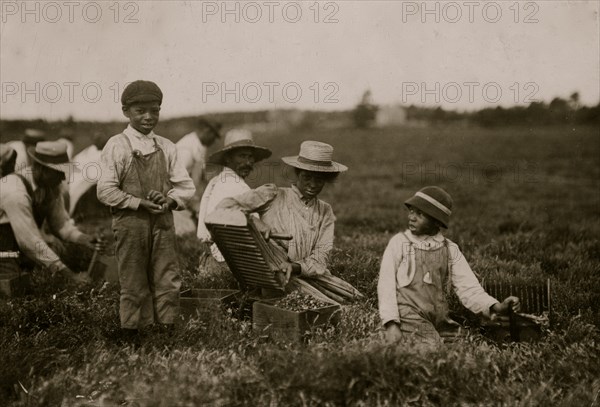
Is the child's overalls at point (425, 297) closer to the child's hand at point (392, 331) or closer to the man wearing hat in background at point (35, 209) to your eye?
the child's hand at point (392, 331)

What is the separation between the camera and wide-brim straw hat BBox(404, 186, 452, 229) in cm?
506

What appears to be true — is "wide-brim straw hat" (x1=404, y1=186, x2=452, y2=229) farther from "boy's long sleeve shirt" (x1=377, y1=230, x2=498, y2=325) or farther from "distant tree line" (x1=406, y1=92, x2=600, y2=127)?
"distant tree line" (x1=406, y1=92, x2=600, y2=127)

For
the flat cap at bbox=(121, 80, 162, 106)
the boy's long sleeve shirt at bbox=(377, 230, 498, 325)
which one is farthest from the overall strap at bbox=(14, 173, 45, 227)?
the boy's long sleeve shirt at bbox=(377, 230, 498, 325)

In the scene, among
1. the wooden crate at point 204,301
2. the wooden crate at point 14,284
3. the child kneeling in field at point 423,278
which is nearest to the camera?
the child kneeling in field at point 423,278

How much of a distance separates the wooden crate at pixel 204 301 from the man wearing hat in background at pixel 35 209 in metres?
1.84

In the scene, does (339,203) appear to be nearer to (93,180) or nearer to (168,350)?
(93,180)

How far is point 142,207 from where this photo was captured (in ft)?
17.2

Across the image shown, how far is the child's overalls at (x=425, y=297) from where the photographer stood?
199 inches

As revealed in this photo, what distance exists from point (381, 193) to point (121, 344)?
427 inches

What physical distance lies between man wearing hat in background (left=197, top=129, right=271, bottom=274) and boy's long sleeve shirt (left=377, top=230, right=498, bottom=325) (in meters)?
2.49

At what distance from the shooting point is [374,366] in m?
4.20

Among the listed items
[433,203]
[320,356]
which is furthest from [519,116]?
[320,356]

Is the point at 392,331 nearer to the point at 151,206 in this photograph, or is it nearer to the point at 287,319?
the point at 287,319

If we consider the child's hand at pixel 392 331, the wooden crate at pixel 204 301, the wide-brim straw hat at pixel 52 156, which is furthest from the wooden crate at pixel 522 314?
the wide-brim straw hat at pixel 52 156
